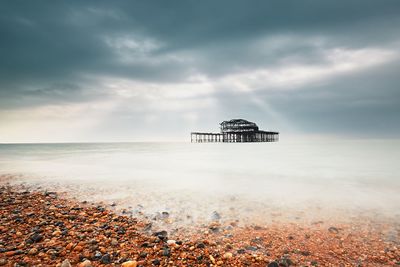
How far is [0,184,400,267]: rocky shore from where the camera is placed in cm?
372

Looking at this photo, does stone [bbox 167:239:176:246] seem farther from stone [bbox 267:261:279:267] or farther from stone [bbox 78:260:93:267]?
stone [bbox 267:261:279:267]

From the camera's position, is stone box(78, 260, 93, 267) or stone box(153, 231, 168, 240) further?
stone box(153, 231, 168, 240)

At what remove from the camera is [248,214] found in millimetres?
6539

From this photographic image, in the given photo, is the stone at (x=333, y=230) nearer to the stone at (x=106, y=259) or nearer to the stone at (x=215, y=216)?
the stone at (x=215, y=216)

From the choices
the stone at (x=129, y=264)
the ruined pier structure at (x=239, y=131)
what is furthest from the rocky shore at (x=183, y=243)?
the ruined pier structure at (x=239, y=131)

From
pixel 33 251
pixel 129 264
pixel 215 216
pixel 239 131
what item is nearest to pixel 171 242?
pixel 129 264

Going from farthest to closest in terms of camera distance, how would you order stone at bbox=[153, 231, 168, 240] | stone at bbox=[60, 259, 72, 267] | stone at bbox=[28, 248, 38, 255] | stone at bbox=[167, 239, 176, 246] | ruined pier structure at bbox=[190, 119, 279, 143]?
ruined pier structure at bbox=[190, 119, 279, 143]
stone at bbox=[153, 231, 168, 240]
stone at bbox=[167, 239, 176, 246]
stone at bbox=[28, 248, 38, 255]
stone at bbox=[60, 259, 72, 267]

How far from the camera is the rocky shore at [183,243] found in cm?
372

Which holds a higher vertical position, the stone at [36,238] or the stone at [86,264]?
the stone at [36,238]

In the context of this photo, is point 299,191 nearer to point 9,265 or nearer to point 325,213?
point 325,213

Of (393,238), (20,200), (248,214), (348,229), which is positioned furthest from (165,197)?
(393,238)

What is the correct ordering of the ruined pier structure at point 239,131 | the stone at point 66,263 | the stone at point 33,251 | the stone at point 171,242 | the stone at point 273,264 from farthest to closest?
the ruined pier structure at point 239,131
the stone at point 171,242
the stone at point 33,251
the stone at point 273,264
the stone at point 66,263

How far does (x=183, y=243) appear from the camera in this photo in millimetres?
4406

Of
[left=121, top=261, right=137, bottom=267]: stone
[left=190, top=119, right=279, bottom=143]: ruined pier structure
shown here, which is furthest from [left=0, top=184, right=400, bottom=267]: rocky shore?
[left=190, top=119, right=279, bottom=143]: ruined pier structure
